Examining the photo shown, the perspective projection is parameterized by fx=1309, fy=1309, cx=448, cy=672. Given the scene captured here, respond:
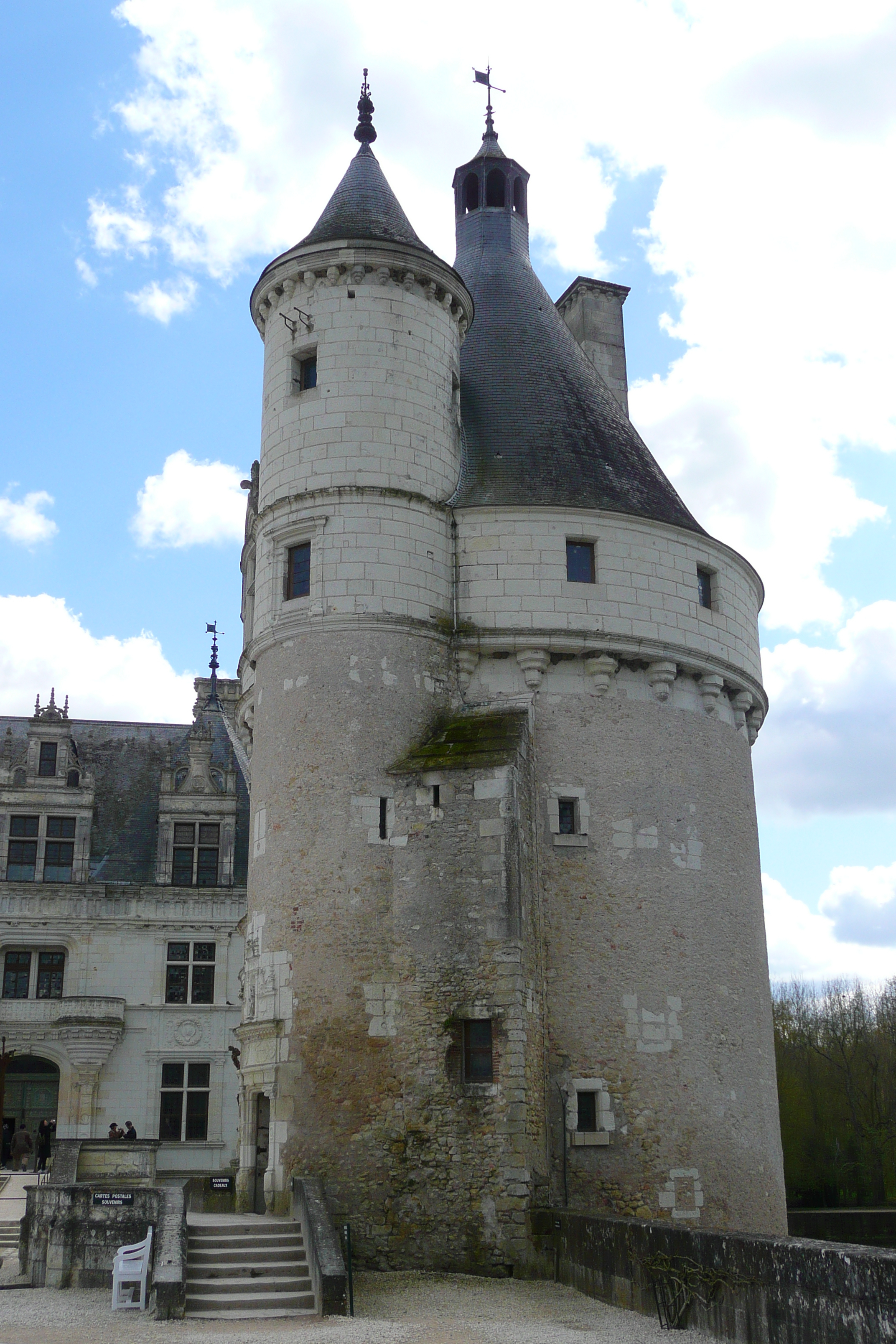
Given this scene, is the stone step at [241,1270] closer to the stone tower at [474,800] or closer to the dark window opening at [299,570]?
the stone tower at [474,800]

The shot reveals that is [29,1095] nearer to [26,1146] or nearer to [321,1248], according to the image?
[26,1146]

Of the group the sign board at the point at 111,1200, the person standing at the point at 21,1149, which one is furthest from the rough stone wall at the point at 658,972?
the person standing at the point at 21,1149

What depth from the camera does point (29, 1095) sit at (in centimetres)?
2883

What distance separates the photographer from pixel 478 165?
27.3 m

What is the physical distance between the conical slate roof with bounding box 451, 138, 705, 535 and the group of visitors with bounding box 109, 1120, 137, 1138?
12627mm

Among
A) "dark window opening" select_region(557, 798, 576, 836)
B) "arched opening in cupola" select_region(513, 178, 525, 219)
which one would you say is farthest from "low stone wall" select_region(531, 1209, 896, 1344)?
"arched opening in cupola" select_region(513, 178, 525, 219)

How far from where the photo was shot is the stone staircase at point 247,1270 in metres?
13.1

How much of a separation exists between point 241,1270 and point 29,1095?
16593mm

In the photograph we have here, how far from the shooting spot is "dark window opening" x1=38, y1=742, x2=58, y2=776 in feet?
98.8

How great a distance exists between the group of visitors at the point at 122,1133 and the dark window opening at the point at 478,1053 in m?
8.43

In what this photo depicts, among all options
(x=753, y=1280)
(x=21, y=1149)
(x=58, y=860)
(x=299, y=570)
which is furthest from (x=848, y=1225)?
(x=753, y=1280)

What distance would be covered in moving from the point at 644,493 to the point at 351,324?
5484 millimetres

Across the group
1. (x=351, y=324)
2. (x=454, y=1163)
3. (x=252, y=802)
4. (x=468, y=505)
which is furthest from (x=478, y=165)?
(x=454, y=1163)

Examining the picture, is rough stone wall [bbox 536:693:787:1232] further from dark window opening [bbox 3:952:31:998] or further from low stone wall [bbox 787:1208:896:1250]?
low stone wall [bbox 787:1208:896:1250]
